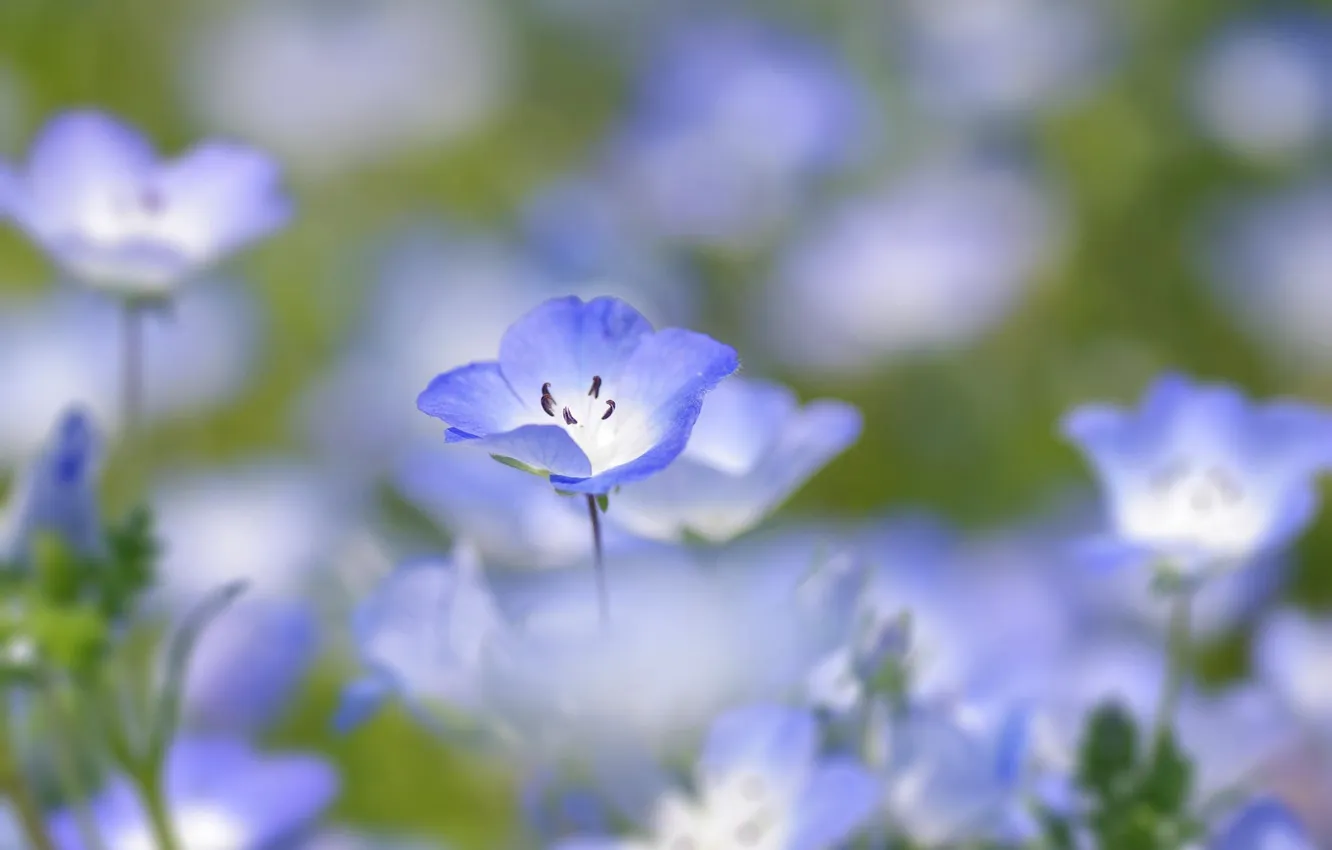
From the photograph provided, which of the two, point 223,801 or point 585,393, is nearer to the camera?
point 585,393

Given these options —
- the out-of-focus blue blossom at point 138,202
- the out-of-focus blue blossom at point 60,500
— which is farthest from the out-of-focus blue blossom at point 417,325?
the out-of-focus blue blossom at point 60,500

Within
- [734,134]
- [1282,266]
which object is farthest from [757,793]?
[1282,266]

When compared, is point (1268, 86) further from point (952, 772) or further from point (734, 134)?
point (952, 772)

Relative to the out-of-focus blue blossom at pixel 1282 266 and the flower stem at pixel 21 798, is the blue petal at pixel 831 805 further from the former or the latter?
the out-of-focus blue blossom at pixel 1282 266

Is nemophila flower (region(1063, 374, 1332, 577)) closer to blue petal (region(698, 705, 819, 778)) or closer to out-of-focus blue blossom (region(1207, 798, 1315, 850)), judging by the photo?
out-of-focus blue blossom (region(1207, 798, 1315, 850))

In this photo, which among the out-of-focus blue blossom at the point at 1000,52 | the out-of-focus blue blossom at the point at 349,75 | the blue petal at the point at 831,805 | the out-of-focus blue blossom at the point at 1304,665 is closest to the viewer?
the blue petal at the point at 831,805

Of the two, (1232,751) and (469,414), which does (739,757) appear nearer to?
(469,414)
